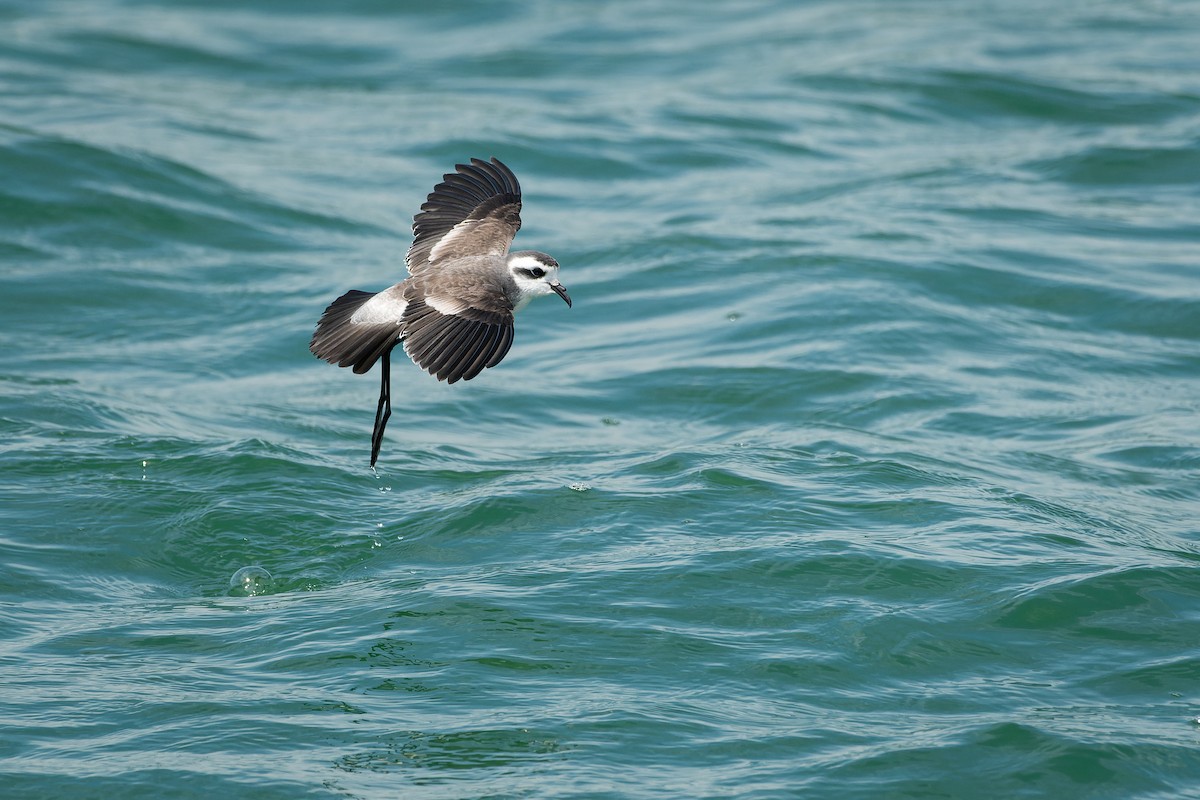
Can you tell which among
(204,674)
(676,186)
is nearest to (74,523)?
(204,674)

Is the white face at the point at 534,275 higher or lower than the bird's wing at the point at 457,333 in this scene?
higher

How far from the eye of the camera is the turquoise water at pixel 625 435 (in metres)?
7.34

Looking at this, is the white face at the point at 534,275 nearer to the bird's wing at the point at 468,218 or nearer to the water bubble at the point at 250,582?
the bird's wing at the point at 468,218

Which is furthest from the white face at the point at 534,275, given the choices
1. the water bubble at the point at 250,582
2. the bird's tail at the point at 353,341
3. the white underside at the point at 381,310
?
the water bubble at the point at 250,582

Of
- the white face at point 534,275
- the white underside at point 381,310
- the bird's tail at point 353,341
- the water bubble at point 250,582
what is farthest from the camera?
the water bubble at point 250,582

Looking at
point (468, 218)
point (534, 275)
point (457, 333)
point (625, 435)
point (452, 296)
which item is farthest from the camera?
point (625, 435)

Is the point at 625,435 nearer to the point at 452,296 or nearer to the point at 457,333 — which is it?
the point at 452,296

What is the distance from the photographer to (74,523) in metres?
9.79

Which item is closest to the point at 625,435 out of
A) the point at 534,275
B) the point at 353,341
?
the point at 534,275

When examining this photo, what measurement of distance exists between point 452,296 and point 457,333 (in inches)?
20.5

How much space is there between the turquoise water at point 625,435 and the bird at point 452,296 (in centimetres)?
164

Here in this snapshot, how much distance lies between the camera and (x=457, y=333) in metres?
Answer: 7.61

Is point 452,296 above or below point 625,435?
above

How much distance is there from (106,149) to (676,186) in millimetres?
6869
